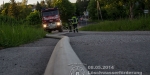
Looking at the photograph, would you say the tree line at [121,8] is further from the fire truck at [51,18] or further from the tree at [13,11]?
the tree at [13,11]

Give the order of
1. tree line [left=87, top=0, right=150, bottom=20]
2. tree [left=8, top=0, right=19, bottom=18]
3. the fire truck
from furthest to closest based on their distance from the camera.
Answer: tree [left=8, top=0, right=19, bottom=18]
tree line [left=87, top=0, right=150, bottom=20]
the fire truck

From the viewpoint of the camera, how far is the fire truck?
98.0 ft

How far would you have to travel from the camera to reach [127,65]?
4125 mm

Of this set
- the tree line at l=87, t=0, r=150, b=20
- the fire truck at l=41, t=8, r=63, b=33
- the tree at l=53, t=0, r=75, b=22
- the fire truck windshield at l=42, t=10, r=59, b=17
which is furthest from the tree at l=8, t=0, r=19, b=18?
the tree line at l=87, t=0, r=150, b=20

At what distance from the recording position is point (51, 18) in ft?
98.1

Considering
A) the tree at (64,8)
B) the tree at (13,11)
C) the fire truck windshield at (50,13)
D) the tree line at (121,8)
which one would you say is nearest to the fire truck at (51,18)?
the fire truck windshield at (50,13)

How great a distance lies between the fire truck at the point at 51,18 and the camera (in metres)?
29.9

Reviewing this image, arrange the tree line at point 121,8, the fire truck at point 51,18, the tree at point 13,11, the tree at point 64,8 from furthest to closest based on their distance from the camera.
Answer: the tree at point 64,8 → the tree at point 13,11 → the tree line at point 121,8 → the fire truck at point 51,18

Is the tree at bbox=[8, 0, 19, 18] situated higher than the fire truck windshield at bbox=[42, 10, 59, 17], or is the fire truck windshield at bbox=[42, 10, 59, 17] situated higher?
the tree at bbox=[8, 0, 19, 18]

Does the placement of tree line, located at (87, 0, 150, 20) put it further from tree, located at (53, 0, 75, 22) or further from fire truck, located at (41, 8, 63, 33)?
fire truck, located at (41, 8, 63, 33)

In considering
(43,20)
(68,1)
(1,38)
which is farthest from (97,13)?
(1,38)

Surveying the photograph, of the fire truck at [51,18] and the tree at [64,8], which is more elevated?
the tree at [64,8]

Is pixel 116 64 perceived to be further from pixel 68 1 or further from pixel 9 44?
pixel 68 1

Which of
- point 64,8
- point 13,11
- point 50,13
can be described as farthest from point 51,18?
point 64,8
